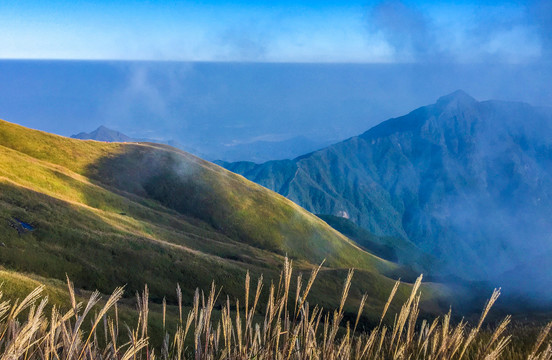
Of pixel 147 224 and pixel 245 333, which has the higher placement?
pixel 245 333

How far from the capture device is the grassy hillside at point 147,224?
47719 mm

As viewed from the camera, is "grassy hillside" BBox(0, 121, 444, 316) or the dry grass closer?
the dry grass


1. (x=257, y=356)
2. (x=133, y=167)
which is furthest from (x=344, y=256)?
(x=257, y=356)

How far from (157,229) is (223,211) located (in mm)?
34930

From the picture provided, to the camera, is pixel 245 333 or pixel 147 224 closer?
pixel 245 333

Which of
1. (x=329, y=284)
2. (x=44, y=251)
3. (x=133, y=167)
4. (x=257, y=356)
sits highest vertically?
(x=133, y=167)

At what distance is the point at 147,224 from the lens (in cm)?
7838

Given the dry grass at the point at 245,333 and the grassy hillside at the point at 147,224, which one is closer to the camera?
the dry grass at the point at 245,333

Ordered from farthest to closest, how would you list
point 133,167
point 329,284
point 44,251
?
point 133,167, point 329,284, point 44,251

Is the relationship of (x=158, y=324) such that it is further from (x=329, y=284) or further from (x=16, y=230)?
(x=329, y=284)

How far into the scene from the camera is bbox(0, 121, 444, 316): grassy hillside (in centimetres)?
4772

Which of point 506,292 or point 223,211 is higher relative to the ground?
point 223,211

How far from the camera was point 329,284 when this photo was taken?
2965 inches

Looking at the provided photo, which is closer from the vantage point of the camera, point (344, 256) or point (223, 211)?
point (223, 211)
